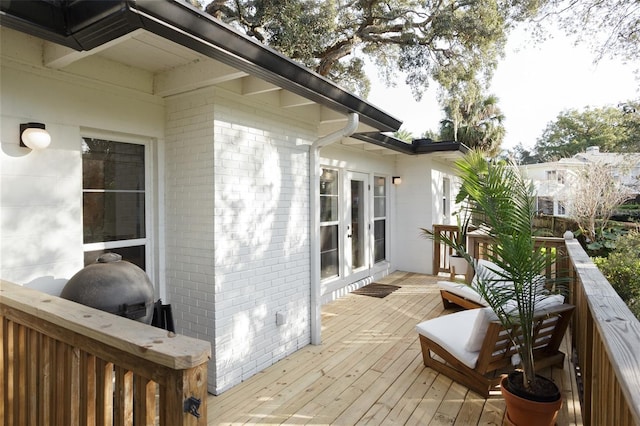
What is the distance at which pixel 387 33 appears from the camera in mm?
9195

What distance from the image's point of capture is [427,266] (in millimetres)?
7531

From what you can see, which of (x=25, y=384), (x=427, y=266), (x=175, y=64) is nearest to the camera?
(x=25, y=384)

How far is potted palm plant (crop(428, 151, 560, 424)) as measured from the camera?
2.23 meters

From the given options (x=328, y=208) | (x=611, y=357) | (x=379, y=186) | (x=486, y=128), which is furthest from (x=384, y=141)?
(x=486, y=128)

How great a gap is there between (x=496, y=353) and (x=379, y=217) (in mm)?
4627

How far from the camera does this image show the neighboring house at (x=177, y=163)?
2211 millimetres

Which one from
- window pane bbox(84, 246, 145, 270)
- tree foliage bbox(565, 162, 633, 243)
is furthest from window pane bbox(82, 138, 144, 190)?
tree foliage bbox(565, 162, 633, 243)

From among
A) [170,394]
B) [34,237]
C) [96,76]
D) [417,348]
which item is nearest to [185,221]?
[34,237]

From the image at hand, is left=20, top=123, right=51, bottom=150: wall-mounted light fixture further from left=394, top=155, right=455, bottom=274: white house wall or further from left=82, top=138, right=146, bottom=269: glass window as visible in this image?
left=394, top=155, right=455, bottom=274: white house wall

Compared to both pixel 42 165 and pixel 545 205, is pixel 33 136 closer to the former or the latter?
pixel 42 165

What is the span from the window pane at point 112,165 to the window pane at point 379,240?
4860 millimetres

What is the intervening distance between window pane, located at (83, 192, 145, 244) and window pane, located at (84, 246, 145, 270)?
0.09 metres

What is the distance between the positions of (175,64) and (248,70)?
811mm

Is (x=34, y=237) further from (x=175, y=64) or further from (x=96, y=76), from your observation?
(x=175, y=64)
